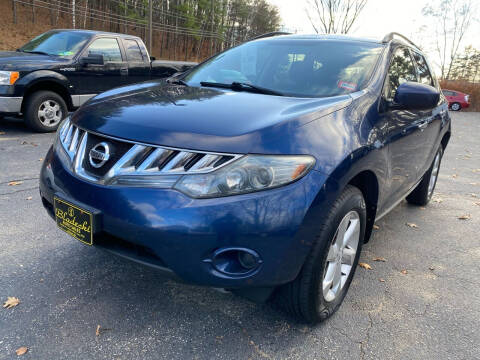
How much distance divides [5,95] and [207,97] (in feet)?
16.7

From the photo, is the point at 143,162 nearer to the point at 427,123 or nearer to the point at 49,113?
the point at 427,123

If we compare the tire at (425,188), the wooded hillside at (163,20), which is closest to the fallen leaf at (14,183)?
the tire at (425,188)

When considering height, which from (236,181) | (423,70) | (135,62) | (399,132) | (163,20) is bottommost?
(236,181)

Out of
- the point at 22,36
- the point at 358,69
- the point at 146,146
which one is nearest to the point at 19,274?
the point at 146,146

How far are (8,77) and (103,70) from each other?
1.71 metres

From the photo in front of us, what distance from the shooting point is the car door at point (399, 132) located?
2.52 m

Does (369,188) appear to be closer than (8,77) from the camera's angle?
Yes

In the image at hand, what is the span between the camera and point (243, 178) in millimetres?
1651

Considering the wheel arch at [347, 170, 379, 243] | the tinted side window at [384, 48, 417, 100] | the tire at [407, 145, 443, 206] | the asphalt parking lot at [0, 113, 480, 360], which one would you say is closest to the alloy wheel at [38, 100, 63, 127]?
the asphalt parking lot at [0, 113, 480, 360]

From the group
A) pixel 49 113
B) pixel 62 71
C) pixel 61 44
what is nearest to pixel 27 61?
pixel 62 71

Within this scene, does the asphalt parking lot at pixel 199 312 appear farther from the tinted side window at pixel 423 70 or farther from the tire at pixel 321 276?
the tinted side window at pixel 423 70

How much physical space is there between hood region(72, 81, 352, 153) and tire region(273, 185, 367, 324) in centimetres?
46

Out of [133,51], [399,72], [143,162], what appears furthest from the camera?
[133,51]

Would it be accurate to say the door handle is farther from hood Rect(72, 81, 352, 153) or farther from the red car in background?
the red car in background
